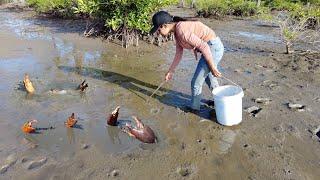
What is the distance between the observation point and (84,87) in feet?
21.7

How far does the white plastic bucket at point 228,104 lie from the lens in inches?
195

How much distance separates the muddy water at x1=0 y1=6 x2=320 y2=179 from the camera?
4316 millimetres

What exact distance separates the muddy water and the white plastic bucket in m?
0.13

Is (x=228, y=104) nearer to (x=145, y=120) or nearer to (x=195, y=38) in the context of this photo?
(x=195, y=38)

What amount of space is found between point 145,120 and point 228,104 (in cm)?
→ 128

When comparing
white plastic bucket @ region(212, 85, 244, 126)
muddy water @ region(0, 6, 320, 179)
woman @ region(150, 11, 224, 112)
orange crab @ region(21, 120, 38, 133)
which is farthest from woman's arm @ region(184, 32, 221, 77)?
orange crab @ region(21, 120, 38, 133)

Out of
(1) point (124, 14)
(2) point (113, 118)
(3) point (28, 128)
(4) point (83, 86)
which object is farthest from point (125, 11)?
(3) point (28, 128)

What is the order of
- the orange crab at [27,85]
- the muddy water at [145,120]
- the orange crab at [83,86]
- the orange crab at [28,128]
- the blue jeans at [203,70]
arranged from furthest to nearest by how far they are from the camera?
the orange crab at [83,86] → the orange crab at [27,85] → the blue jeans at [203,70] → the orange crab at [28,128] → the muddy water at [145,120]

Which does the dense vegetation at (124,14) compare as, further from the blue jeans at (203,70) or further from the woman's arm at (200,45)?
the woman's arm at (200,45)

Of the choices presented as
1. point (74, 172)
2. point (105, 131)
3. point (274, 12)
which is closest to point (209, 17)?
point (274, 12)

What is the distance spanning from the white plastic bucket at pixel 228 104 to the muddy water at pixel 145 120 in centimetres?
13

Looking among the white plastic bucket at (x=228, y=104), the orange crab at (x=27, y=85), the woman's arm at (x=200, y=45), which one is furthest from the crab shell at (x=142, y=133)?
the orange crab at (x=27, y=85)

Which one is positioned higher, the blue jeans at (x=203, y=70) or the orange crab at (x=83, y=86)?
the blue jeans at (x=203, y=70)

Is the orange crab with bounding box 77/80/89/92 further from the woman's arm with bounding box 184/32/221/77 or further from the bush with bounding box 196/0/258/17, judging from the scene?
the bush with bounding box 196/0/258/17
